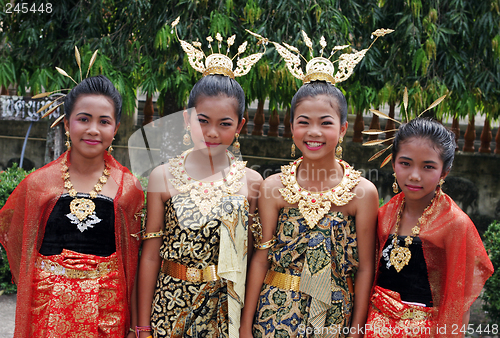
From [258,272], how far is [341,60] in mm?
1261

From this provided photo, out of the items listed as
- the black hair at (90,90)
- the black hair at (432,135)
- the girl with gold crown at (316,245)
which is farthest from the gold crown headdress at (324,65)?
the black hair at (90,90)

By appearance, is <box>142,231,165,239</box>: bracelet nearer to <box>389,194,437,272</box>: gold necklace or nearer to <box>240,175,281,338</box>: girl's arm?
<box>240,175,281,338</box>: girl's arm

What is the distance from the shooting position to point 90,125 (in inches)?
90.3

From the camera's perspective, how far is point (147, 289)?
2338mm

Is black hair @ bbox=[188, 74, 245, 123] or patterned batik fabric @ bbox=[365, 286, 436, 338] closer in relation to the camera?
patterned batik fabric @ bbox=[365, 286, 436, 338]

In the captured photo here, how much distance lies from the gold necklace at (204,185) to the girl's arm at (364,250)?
652mm

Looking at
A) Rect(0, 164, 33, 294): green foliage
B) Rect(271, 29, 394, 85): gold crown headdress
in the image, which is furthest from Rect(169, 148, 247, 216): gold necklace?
Rect(0, 164, 33, 294): green foliage

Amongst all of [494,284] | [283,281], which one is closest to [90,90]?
[283,281]

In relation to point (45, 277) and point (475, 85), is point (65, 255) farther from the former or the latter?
point (475, 85)

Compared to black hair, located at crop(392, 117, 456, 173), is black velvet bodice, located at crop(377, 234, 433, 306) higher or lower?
lower

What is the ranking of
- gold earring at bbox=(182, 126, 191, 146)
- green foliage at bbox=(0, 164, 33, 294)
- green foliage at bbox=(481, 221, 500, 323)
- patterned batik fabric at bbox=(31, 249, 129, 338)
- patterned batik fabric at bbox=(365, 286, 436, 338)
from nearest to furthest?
patterned batik fabric at bbox=(365, 286, 436, 338)
patterned batik fabric at bbox=(31, 249, 129, 338)
gold earring at bbox=(182, 126, 191, 146)
green foliage at bbox=(481, 221, 500, 323)
green foliage at bbox=(0, 164, 33, 294)

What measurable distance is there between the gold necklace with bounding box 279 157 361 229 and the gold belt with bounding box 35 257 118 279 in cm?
101

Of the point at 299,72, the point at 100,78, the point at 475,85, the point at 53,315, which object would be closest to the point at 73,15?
the point at 100,78

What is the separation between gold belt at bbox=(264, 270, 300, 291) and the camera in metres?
2.25
